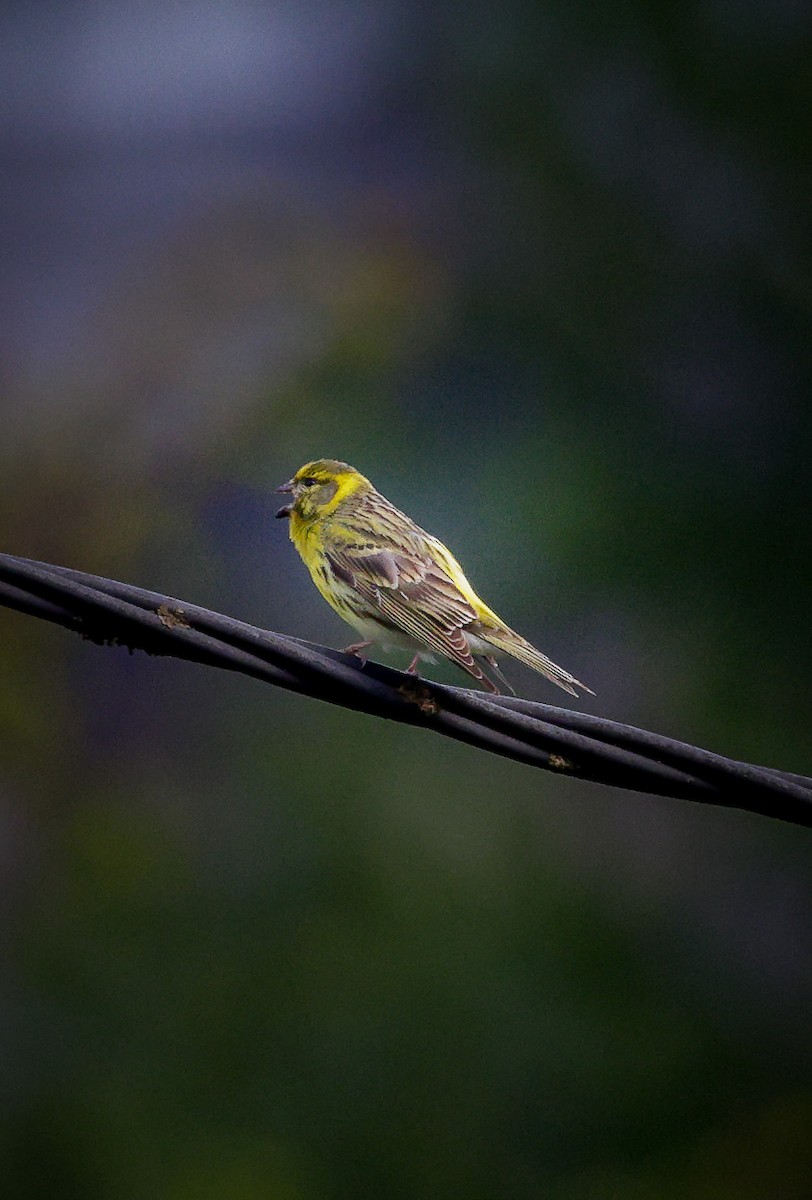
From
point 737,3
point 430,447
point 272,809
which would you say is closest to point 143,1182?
point 272,809

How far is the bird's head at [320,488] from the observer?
427 cm

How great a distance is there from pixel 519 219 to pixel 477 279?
0.75 m

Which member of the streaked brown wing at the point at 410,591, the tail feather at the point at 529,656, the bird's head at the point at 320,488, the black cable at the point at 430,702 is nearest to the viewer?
the black cable at the point at 430,702

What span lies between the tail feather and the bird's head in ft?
2.77

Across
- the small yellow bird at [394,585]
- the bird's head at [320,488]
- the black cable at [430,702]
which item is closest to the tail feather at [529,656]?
the small yellow bird at [394,585]

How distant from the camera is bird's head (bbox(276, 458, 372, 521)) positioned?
4.27 metres

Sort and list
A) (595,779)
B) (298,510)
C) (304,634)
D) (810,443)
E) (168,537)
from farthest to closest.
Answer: (810,443) < (168,537) < (304,634) < (298,510) < (595,779)

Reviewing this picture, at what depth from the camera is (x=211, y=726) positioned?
9.56 meters

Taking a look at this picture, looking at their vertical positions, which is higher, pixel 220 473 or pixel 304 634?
pixel 220 473

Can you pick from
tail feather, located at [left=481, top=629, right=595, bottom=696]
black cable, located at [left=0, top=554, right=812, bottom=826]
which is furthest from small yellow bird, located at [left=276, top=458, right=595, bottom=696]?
black cable, located at [left=0, top=554, right=812, bottom=826]

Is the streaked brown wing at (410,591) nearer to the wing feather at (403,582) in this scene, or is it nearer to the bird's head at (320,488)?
the wing feather at (403,582)

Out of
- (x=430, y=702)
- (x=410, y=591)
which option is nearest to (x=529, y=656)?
(x=410, y=591)

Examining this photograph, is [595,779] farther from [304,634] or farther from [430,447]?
[430,447]

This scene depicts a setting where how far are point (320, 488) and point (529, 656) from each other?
3.90ft
